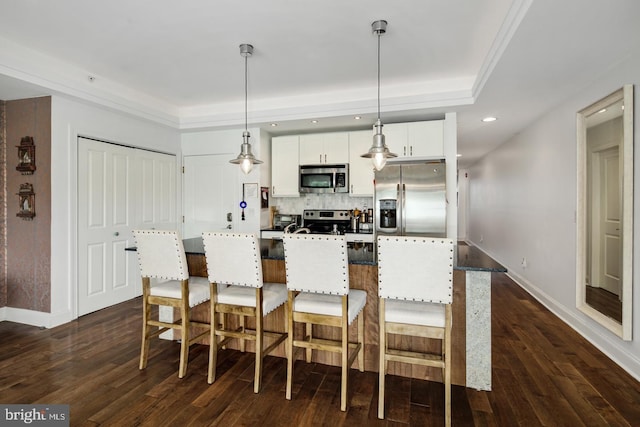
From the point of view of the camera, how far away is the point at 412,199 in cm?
384

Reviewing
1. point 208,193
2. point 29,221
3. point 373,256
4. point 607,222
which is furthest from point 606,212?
point 29,221

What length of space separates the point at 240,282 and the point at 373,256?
0.97 m

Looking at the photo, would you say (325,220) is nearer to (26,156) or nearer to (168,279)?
(168,279)

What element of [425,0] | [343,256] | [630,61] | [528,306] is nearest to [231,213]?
[343,256]

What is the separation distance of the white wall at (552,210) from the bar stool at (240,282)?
8.93 feet

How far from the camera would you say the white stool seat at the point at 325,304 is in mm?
2084

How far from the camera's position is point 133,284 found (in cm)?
432

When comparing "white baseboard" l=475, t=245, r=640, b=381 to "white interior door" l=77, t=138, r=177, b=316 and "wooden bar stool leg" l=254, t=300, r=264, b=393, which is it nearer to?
"wooden bar stool leg" l=254, t=300, r=264, b=393

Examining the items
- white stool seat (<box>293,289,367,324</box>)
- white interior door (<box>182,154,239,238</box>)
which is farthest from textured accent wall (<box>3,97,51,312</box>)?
white stool seat (<box>293,289,367,324</box>)

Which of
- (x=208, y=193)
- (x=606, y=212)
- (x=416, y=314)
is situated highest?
(x=208, y=193)

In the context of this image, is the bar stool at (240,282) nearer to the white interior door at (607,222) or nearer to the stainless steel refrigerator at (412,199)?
the stainless steel refrigerator at (412,199)

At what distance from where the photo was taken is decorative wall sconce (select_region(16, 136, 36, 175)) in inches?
132

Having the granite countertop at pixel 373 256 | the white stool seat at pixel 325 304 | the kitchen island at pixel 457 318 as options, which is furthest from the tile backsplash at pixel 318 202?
the white stool seat at pixel 325 304

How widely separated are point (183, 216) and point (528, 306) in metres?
4.90
